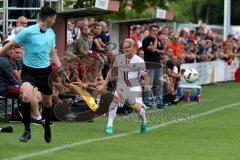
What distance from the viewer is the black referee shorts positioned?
45.3 ft

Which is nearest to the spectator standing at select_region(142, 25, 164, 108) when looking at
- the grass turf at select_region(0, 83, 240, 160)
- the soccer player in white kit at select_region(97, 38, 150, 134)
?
the grass turf at select_region(0, 83, 240, 160)

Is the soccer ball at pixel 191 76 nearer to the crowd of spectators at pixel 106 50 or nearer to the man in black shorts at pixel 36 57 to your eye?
the crowd of spectators at pixel 106 50

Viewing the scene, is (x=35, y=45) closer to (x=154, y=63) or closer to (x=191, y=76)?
(x=154, y=63)

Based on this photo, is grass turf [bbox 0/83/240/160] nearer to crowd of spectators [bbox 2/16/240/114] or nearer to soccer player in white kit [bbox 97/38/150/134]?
soccer player in white kit [bbox 97/38/150/134]

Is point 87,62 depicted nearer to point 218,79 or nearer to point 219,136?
point 219,136

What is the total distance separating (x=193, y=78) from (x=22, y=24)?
8.26 metres

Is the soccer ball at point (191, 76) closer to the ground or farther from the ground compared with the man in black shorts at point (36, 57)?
closer to the ground

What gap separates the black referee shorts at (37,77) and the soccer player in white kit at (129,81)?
203 cm

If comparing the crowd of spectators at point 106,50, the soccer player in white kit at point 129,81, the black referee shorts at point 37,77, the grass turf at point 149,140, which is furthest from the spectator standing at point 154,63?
the black referee shorts at point 37,77

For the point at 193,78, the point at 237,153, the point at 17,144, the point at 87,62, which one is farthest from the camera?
the point at 193,78

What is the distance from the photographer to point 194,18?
232ft

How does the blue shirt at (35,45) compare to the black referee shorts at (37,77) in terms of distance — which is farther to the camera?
the black referee shorts at (37,77)

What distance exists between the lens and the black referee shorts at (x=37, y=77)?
45.3ft

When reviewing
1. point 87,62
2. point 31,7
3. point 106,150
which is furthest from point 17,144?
point 31,7
